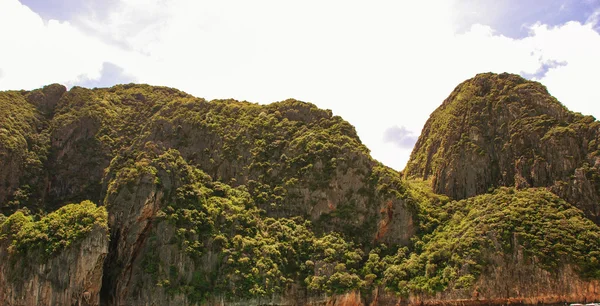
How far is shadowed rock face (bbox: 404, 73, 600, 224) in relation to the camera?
89.2m

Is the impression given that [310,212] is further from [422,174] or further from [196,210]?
[422,174]

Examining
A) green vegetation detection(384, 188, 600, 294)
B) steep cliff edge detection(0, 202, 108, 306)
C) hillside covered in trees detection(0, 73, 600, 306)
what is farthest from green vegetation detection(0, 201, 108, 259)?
green vegetation detection(384, 188, 600, 294)

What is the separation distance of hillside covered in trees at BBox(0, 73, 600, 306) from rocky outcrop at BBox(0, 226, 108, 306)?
0.18 meters

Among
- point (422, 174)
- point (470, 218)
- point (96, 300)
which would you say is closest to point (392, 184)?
point (470, 218)

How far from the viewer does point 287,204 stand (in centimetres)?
9425

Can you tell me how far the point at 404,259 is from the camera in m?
86.2

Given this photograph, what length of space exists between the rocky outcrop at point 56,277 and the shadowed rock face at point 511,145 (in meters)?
60.0

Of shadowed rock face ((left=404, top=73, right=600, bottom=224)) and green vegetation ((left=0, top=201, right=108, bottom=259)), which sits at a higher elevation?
shadowed rock face ((left=404, top=73, right=600, bottom=224))

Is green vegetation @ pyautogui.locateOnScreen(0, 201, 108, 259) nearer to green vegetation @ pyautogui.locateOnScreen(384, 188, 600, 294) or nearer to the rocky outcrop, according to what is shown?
the rocky outcrop

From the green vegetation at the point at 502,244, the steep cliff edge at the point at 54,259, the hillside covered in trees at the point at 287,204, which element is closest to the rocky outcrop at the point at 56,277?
the steep cliff edge at the point at 54,259

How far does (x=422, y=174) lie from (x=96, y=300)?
6590 centimetres

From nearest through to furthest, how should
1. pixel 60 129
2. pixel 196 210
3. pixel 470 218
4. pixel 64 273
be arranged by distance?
pixel 64 273 < pixel 196 210 < pixel 470 218 < pixel 60 129

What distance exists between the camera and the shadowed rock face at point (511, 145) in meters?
89.2

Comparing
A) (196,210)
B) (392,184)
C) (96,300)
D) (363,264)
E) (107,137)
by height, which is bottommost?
(96,300)
